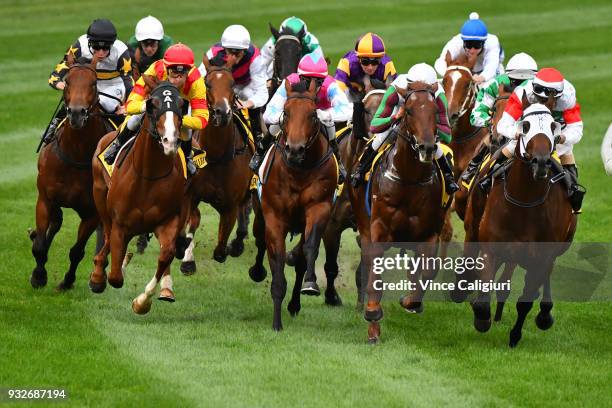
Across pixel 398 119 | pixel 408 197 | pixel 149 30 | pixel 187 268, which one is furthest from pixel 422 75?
pixel 187 268

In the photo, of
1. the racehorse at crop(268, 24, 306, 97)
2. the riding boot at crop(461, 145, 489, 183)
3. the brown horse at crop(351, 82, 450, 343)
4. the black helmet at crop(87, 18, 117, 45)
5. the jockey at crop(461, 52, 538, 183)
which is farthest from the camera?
the racehorse at crop(268, 24, 306, 97)

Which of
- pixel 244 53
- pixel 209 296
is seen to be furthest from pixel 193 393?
pixel 244 53

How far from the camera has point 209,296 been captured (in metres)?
15.1

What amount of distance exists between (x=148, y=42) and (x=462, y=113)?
3.51 metres

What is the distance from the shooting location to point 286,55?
1702 centimetres

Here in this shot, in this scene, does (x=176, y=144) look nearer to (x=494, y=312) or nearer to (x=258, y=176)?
(x=258, y=176)

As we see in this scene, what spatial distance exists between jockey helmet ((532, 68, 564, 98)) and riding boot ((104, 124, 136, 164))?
145 inches

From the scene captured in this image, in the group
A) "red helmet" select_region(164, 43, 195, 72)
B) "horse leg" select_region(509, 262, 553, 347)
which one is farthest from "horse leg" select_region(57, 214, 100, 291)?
"horse leg" select_region(509, 262, 553, 347)

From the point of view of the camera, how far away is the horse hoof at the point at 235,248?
16828mm

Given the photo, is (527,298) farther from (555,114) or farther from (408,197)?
(555,114)

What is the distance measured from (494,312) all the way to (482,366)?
8.89 feet

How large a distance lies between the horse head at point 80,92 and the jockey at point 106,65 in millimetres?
820

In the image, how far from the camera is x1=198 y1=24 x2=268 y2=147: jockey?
16344mm

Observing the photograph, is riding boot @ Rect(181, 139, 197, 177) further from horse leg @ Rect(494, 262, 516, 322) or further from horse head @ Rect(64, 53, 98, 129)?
horse leg @ Rect(494, 262, 516, 322)
